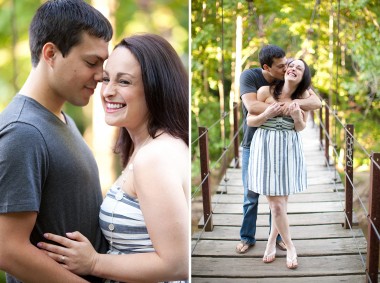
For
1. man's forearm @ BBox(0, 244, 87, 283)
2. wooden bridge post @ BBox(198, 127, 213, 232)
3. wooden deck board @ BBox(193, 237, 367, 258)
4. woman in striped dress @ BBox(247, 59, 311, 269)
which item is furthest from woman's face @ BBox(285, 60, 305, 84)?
man's forearm @ BBox(0, 244, 87, 283)

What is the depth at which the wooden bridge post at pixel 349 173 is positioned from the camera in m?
0.92

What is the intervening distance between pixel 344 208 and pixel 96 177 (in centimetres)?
50

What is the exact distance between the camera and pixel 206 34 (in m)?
0.92

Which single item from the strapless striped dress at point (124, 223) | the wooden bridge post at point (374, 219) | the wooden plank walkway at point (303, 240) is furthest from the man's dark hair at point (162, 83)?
the wooden bridge post at point (374, 219)

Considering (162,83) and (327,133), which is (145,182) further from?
(327,133)

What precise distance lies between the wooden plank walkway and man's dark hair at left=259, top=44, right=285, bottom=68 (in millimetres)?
150

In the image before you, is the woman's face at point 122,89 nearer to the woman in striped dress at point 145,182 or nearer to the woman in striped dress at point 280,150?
the woman in striped dress at point 145,182

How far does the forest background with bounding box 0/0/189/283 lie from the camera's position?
0.77m

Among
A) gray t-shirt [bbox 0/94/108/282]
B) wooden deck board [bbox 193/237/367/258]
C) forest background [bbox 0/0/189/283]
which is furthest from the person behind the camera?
wooden deck board [bbox 193/237/367/258]

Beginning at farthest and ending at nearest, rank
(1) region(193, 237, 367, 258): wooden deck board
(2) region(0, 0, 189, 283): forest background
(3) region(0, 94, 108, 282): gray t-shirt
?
(1) region(193, 237, 367, 258): wooden deck board, (2) region(0, 0, 189, 283): forest background, (3) region(0, 94, 108, 282): gray t-shirt

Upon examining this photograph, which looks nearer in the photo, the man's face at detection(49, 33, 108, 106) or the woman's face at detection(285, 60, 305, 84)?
the man's face at detection(49, 33, 108, 106)

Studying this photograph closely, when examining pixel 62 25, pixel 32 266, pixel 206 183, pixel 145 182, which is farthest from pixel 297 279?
pixel 62 25

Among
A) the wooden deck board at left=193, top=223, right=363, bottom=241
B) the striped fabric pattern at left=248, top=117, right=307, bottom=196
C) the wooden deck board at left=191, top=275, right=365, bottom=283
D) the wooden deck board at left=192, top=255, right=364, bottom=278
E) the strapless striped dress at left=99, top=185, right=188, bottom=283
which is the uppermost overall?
the striped fabric pattern at left=248, top=117, right=307, bottom=196

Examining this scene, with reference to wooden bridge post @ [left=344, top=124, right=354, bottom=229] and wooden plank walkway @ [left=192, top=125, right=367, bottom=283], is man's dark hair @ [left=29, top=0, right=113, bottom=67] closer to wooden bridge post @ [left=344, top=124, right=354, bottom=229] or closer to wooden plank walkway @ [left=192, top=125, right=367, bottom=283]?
wooden plank walkway @ [left=192, top=125, right=367, bottom=283]
